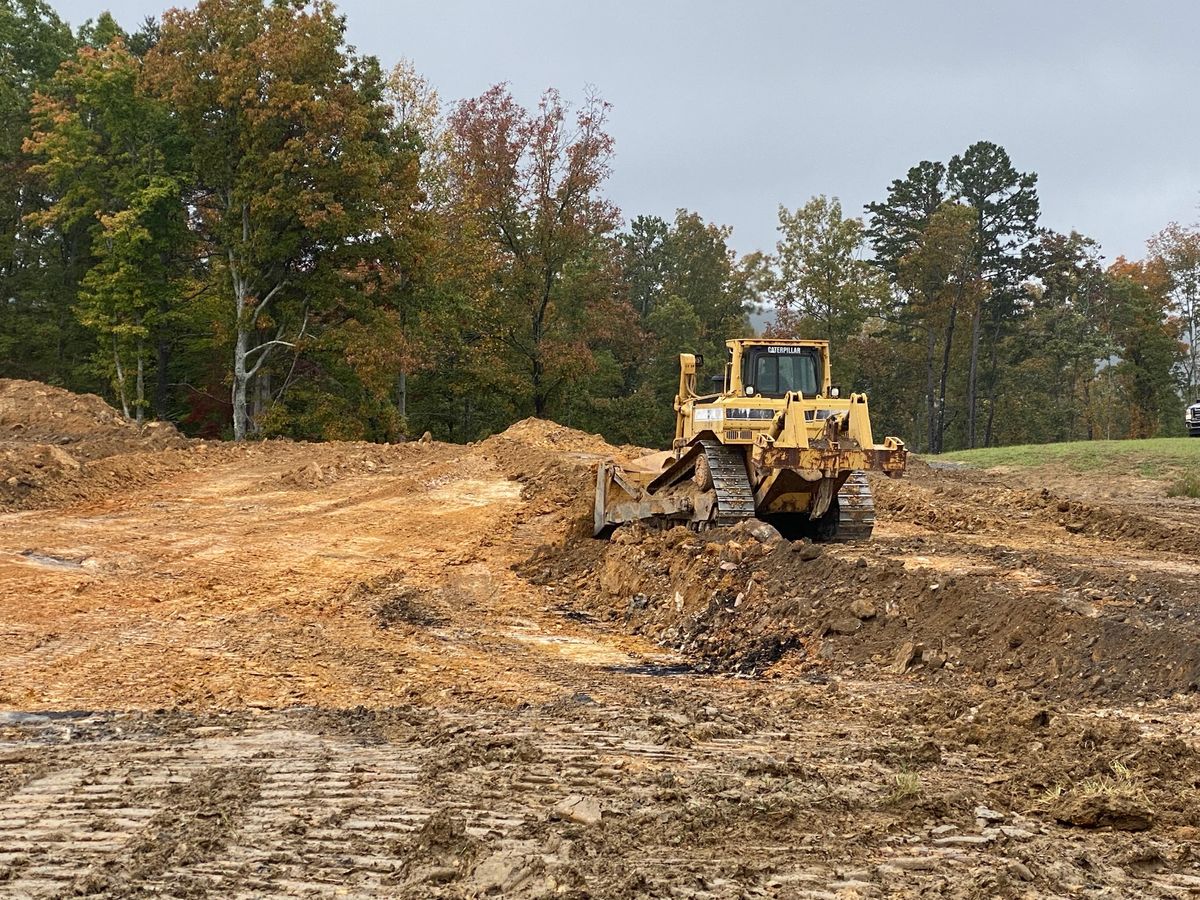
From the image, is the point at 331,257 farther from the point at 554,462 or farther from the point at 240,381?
the point at 554,462

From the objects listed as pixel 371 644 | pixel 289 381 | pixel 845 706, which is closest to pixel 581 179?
pixel 289 381

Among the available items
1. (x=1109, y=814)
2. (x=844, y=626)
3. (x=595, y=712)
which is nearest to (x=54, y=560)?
(x=595, y=712)

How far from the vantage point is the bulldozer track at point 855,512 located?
1273 centimetres

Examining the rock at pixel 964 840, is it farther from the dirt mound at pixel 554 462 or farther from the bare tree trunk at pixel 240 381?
the bare tree trunk at pixel 240 381

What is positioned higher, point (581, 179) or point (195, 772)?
point (581, 179)

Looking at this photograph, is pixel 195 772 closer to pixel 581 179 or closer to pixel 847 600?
pixel 847 600

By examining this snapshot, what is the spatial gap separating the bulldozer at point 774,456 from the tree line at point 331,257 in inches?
644

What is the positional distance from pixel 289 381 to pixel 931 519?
1957 centimetres

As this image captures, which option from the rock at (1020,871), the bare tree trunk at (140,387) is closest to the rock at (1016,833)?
the rock at (1020,871)

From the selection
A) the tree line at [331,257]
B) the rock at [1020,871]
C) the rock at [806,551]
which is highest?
the tree line at [331,257]

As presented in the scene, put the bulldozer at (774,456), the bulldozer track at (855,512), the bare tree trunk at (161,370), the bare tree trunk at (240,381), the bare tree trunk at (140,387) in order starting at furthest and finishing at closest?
1. the bare tree trunk at (161,370)
2. the bare tree trunk at (140,387)
3. the bare tree trunk at (240,381)
4. the bulldozer track at (855,512)
5. the bulldozer at (774,456)

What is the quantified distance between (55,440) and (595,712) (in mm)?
19914

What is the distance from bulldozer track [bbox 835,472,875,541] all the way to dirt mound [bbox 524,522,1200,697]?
1145 millimetres

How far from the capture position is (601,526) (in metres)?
14.7
